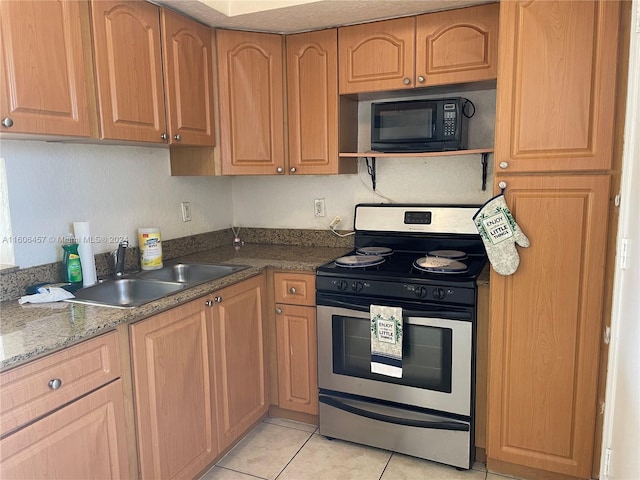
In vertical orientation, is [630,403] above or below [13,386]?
below

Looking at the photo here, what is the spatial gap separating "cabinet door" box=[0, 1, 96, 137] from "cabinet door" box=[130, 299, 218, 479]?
2.51 ft

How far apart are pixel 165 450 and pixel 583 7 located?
7.49ft

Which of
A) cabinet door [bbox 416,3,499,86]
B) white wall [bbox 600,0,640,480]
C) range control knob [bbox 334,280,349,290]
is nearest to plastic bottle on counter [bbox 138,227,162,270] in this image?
range control knob [bbox 334,280,349,290]

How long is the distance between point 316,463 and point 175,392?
0.81m

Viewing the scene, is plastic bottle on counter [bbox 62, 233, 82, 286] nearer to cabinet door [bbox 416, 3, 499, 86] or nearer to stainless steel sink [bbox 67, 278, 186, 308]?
stainless steel sink [bbox 67, 278, 186, 308]

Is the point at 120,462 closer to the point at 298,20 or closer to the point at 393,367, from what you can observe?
the point at 393,367

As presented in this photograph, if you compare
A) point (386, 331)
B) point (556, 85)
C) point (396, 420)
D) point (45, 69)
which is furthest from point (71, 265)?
point (556, 85)

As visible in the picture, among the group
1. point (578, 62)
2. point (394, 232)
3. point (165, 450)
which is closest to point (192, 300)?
point (165, 450)

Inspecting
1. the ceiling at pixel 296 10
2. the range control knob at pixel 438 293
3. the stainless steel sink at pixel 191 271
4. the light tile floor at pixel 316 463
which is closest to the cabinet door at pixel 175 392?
the light tile floor at pixel 316 463

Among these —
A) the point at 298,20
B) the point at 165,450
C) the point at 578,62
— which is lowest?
the point at 165,450

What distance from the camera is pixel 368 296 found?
2174 mm

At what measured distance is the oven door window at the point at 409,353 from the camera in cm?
207

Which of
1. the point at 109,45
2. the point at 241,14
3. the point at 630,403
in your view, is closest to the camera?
the point at 630,403

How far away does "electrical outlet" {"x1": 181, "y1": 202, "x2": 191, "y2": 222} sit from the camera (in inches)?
107
